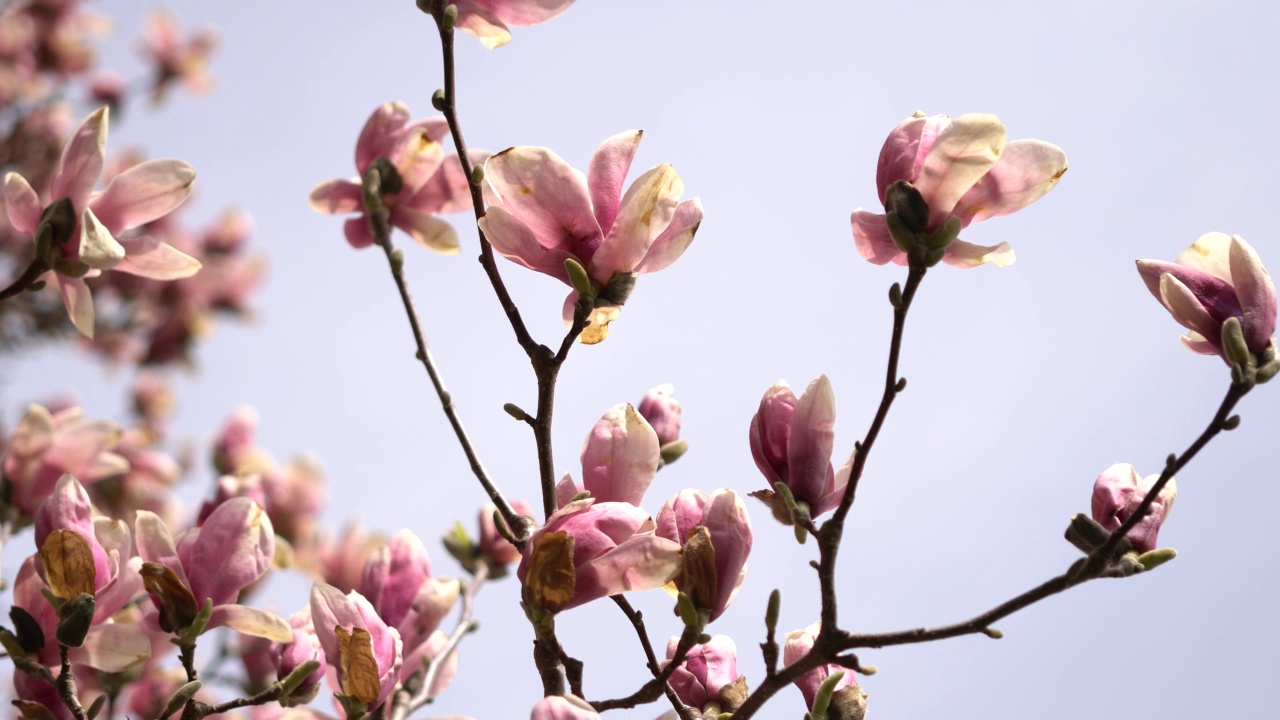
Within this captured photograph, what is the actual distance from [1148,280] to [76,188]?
4.47ft

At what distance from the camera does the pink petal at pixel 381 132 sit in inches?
62.2

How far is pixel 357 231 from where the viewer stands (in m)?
1.65

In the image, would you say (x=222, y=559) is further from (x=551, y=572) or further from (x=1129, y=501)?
(x=1129, y=501)

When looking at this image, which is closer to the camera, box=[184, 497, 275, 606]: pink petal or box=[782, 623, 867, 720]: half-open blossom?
box=[782, 623, 867, 720]: half-open blossom

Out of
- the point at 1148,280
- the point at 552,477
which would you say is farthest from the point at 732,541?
the point at 1148,280

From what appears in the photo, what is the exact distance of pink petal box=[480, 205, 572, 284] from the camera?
1058 millimetres

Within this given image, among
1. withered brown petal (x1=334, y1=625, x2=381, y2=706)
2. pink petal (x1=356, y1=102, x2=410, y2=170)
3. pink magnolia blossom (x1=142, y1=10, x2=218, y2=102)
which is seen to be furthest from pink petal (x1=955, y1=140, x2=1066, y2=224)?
pink magnolia blossom (x1=142, y1=10, x2=218, y2=102)

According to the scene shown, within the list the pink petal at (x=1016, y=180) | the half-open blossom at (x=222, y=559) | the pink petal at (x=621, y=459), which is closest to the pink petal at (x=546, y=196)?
the pink petal at (x=621, y=459)

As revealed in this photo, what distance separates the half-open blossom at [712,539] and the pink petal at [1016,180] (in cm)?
41

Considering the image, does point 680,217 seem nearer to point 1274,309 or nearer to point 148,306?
point 1274,309

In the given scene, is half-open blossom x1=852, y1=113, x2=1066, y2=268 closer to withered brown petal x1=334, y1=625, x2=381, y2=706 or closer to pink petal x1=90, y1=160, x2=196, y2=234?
withered brown petal x1=334, y1=625, x2=381, y2=706

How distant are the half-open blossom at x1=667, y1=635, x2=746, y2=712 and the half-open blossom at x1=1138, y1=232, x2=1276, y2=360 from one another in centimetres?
64

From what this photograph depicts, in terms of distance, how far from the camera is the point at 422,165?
5.16 feet

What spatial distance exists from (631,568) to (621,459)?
0.47ft
